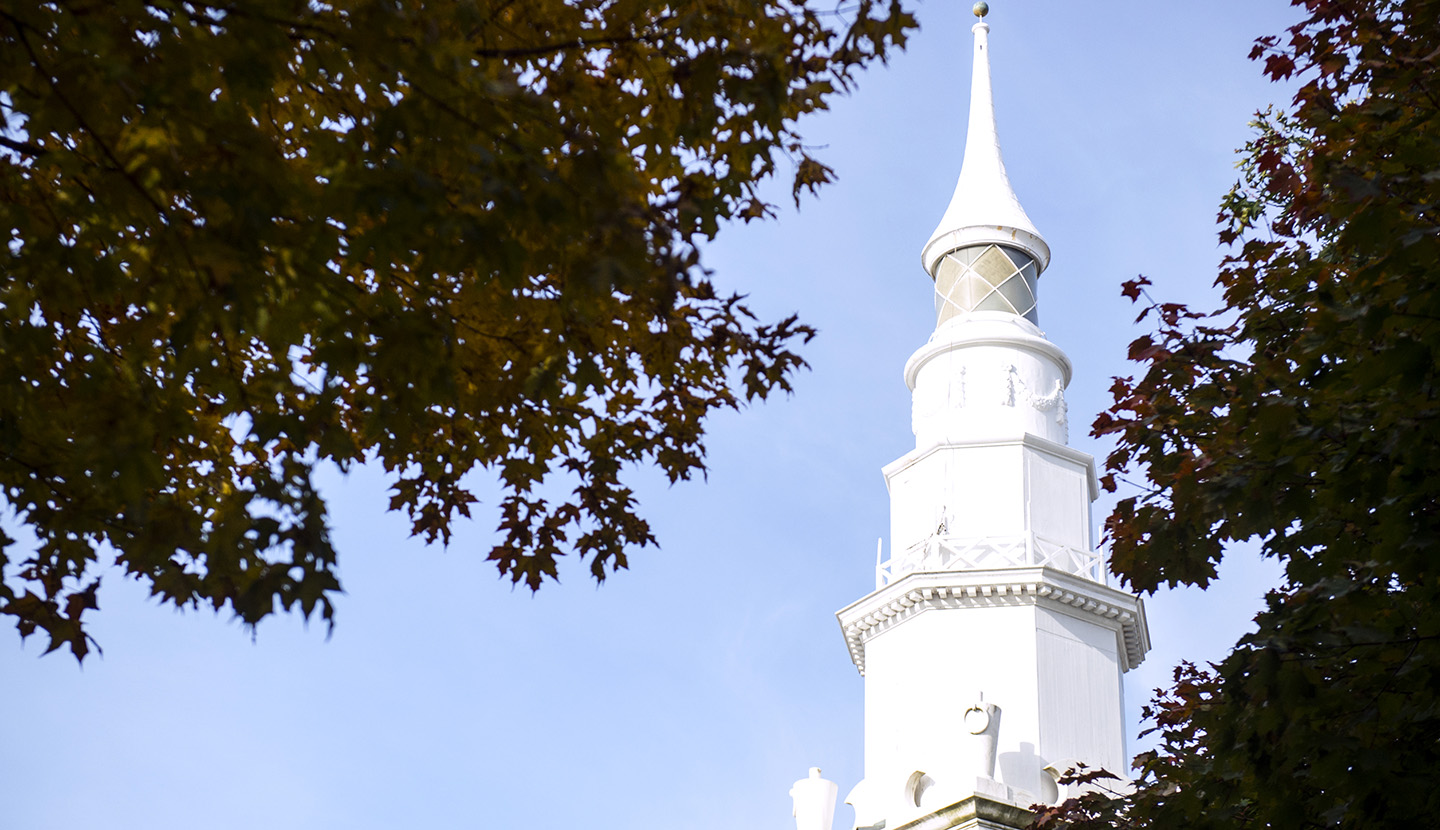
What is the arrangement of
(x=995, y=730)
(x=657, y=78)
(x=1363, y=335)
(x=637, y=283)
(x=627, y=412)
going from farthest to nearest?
(x=995, y=730), (x=627, y=412), (x=1363, y=335), (x=657, y=78), (x=637, y=283)

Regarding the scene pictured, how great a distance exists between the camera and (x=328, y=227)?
4500 millimetres

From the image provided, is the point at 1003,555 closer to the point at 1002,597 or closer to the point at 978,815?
the point at 1002,597

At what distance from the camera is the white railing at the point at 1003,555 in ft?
82.3

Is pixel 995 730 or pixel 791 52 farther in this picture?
pixel 995 730

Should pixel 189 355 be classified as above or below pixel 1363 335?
below

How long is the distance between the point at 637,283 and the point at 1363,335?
375cm

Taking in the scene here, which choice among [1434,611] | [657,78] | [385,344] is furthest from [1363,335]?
[385,344]

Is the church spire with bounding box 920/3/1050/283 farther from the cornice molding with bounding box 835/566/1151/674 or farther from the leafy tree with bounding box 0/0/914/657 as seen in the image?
the leafy tree with bounding box 0/0/914/657

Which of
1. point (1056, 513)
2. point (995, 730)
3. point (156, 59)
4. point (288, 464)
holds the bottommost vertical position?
point (288, 464)

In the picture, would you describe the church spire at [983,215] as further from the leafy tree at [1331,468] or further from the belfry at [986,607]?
the leafy tree at [1331,468]

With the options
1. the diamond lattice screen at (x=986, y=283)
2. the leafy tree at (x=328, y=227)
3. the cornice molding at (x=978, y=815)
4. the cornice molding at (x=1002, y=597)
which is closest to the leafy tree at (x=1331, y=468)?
the leafy tree at (x=328, y=227)

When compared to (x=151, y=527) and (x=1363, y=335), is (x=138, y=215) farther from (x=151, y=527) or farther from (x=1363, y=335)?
(x=1363, y=335)

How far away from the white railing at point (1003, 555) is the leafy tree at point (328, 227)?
19.1m

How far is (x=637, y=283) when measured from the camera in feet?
14.1
